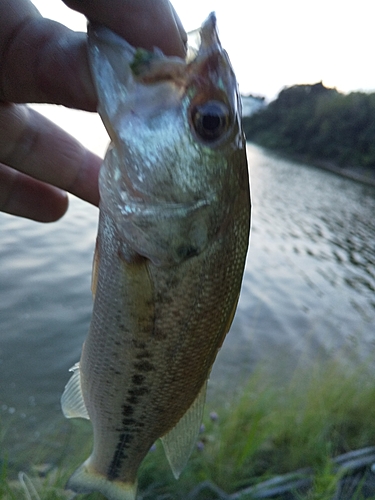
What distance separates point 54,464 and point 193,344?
2962 millimetres

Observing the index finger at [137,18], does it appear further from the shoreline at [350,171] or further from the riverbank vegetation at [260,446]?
the shoreline at [350,171]

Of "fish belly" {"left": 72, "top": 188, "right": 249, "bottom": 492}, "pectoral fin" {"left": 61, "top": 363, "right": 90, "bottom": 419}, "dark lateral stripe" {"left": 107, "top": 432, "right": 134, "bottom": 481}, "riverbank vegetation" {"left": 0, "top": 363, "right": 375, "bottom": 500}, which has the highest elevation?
"fish belly" {"left": 72, "top": 188, "right": 249, "bottom": 492}

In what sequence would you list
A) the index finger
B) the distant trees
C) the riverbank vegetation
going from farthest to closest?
the distant trees
the riverbank vegetation
the index finger

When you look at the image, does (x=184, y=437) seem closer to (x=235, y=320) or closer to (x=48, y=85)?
(x=48, y=85)

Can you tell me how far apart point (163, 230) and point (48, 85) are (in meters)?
0.80

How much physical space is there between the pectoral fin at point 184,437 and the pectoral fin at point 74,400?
0.44 meters

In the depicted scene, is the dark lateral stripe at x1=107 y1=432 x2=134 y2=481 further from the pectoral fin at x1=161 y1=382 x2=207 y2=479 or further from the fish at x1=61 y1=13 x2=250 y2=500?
the pectoral fin at x1=161 y1=382 x2=207 y2=479

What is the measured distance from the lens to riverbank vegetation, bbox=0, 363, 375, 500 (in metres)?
3.08

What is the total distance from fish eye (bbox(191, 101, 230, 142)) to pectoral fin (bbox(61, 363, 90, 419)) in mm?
1282

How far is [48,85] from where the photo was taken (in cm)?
160

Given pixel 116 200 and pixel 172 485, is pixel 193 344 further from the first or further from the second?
pixel 172 485

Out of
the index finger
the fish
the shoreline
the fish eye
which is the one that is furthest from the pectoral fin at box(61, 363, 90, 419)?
the shoreline

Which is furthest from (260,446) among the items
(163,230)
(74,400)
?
(163,230)

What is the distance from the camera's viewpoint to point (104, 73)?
1.29 meters
